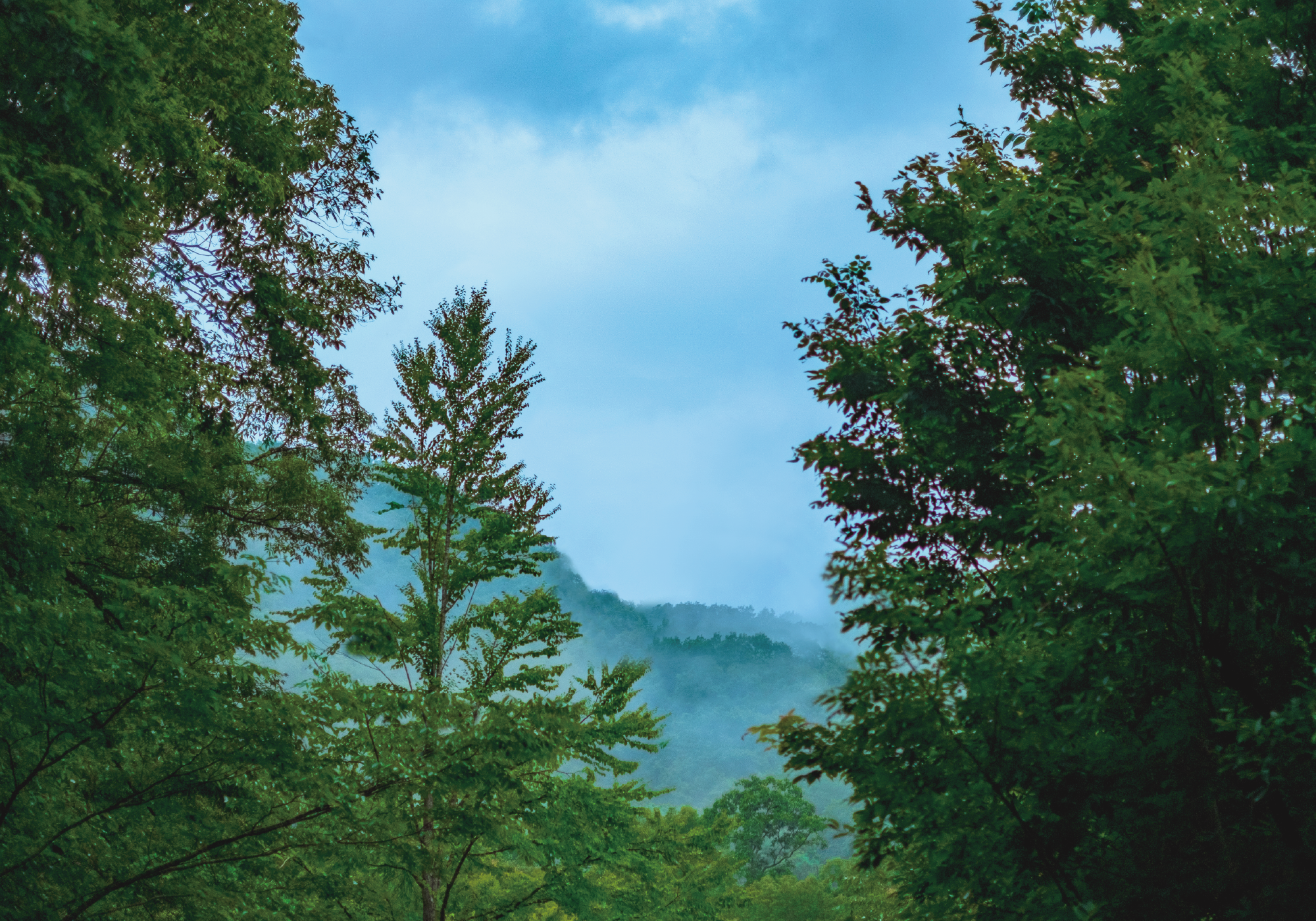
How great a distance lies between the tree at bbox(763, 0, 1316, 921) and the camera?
182 inches

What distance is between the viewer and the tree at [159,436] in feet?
16.9

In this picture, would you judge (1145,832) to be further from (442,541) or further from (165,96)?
(442,541)

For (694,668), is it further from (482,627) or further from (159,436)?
(159,436)

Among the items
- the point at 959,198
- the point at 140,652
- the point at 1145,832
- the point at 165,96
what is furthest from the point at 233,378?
the point at 1145,832

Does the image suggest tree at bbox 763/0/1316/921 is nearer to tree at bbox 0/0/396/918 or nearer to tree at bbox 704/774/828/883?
tree at bbox 0/0/396/918

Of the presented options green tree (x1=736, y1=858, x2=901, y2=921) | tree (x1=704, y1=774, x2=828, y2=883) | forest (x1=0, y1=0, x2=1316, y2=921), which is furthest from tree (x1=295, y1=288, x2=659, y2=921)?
tree (x1=704, y1=774, x2=828, y2=883)

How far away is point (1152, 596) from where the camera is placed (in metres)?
4.76

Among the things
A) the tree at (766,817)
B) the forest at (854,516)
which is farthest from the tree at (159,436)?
the tree at (766,817)

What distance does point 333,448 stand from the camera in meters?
11.6

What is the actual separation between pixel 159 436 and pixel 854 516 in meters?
8.29

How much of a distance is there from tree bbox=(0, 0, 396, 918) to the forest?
0.14ft

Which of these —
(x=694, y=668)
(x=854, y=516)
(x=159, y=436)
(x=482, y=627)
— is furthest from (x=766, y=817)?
(x=694, y=668)

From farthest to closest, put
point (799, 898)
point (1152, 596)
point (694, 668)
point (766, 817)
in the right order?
point (694, 668), point (766, 817), point (799, 898), point (1152, 596)

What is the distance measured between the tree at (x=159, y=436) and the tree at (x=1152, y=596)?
4036 mm
